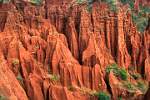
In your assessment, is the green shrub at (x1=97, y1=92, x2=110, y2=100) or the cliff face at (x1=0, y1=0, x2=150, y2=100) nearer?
the cliff face at (x1=0, y1=0, x2=150, y2=100)

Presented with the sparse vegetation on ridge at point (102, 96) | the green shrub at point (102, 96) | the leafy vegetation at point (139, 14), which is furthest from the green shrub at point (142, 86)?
the leafy vegetation at point (139, 14)

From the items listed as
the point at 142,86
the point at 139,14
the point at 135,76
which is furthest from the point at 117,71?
the point at 139,14

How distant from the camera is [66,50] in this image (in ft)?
234

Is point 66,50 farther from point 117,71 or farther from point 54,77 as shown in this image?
point 117,71

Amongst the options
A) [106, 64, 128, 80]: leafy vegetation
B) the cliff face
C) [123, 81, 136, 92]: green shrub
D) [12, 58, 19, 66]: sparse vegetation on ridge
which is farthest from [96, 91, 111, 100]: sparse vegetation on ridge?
[12, 58, 19, 66]: sparse vegetation on ridge

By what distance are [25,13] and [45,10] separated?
281 cm

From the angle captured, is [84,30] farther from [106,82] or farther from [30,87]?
[30,87]

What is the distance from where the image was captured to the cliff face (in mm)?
63188

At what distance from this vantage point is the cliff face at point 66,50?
6319 cm

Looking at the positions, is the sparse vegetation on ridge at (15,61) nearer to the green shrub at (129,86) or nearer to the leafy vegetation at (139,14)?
the green shrub at (129,86)

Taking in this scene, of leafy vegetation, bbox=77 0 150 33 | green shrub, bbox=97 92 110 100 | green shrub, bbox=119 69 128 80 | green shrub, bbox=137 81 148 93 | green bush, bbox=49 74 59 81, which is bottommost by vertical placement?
green shrub, bbox=137 81 148 93

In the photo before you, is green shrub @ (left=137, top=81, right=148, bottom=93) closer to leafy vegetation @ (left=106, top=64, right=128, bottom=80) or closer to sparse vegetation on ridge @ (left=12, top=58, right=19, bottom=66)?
leafy vegetation @ (left=106, top=64, right=128, bottom=80)

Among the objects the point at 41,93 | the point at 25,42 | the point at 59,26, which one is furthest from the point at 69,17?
the point at 41,93

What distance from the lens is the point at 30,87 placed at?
6203 centimetres
